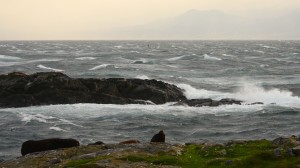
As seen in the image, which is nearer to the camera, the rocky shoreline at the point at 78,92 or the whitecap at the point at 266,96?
the rocky shoreline at the point at 78,92

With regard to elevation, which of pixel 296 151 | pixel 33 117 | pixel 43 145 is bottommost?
pixel 33 117

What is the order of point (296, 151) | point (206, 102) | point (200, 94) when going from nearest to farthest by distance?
point (296, 151) → point (206, 102) → point (200, 94)

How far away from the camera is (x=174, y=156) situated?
56.9ft

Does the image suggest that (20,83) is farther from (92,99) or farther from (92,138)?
(92,138)

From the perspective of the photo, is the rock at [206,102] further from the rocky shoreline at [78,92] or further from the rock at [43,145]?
the rock at [43,145]

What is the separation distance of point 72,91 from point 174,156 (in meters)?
30.4

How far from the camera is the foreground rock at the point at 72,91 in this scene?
44719 millimetres

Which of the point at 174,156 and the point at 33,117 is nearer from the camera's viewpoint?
the point at 174,156

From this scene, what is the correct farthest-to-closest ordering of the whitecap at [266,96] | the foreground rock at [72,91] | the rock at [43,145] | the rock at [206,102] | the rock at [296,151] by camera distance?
the whitecap at [266,96] < the rock at [206,102] < the foreground rock at [72,91] < the rock at [43,145] < the rock at [296,151]

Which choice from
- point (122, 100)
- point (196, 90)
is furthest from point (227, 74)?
point (122, 100)

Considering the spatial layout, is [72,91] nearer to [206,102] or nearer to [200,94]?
[206,102]

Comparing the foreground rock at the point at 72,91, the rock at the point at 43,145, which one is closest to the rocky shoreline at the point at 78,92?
the foreground rock at the point at 72,91

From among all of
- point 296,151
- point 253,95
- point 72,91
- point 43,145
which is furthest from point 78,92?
point 296,151

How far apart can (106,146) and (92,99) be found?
25358 mm
